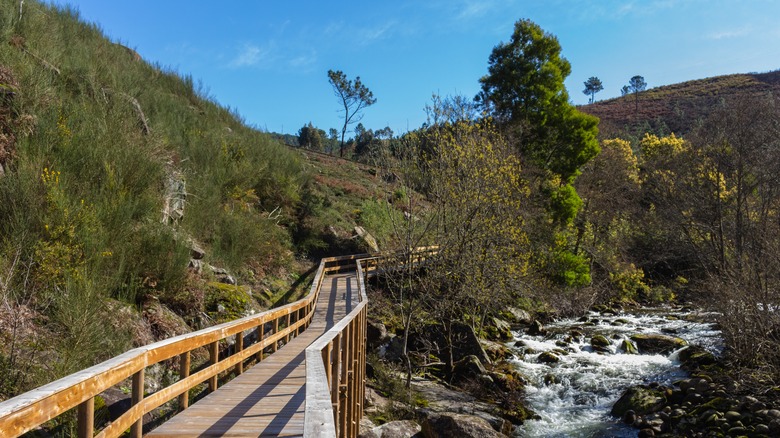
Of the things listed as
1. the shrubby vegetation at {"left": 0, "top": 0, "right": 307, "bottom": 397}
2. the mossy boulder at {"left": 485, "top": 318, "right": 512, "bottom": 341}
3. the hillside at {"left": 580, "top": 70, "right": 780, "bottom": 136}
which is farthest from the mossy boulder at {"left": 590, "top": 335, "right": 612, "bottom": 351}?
the hillside at {"left": 580, "top": 70, "right": 780, "bottom": 136}

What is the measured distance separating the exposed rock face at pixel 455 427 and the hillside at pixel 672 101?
8264cm

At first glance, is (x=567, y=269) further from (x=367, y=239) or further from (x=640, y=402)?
(x=640, y=402)

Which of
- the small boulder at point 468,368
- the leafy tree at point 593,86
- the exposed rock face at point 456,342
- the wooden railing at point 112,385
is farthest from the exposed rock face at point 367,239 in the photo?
the leafy tree at point 593,86

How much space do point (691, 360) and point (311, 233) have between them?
16.9 m

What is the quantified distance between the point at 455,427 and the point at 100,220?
25.4 feet

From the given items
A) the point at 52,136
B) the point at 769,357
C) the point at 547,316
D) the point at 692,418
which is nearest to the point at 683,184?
the point at 547,316

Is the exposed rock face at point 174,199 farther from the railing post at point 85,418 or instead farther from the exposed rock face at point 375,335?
the railing post at point 85,418

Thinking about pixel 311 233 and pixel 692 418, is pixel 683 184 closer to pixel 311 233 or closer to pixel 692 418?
pixel 692 418

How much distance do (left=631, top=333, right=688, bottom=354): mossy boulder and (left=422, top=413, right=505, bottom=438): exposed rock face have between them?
9714mm

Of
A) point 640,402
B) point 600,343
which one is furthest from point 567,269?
point 640,402

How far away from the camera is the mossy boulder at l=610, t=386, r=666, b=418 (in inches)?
477

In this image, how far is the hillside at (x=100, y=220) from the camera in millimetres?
6609

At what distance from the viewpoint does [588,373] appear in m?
15.3

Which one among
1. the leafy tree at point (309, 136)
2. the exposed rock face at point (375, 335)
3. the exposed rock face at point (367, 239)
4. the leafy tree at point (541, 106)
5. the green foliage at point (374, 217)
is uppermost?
the leafy tree at point (309, 136)
